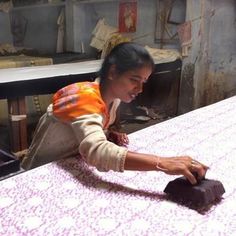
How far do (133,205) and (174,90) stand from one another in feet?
A: 10.7

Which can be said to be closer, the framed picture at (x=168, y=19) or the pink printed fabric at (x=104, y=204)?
the pink printed fabric at (x=104, y=204)

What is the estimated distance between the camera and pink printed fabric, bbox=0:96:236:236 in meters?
0.84

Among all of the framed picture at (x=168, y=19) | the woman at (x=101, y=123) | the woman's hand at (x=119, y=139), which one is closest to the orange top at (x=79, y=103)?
the woman at (x=101, y=123)

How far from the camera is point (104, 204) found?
3.12ft

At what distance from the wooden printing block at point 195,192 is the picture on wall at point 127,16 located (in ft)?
12.1

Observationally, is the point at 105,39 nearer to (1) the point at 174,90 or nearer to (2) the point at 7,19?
(1) the point at 174,90

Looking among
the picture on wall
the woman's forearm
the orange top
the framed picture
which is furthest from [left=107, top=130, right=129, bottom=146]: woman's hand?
the picture on wall

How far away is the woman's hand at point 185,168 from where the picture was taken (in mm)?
958

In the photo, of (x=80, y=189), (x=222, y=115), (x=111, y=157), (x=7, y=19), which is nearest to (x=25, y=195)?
(x=80, y=189)

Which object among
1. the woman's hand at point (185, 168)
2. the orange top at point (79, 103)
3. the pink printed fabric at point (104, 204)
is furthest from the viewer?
the orange top at point (79, 103)

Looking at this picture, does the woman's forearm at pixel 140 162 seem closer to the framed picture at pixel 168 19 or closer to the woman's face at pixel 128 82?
the woman's face at pixel 128 82

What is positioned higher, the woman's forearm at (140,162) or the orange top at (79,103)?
the orange top at (79,103)

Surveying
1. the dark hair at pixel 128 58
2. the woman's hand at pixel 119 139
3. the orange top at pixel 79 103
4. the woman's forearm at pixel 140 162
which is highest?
the dark hair at pixel 128 58

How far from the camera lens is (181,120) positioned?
1.83 m
